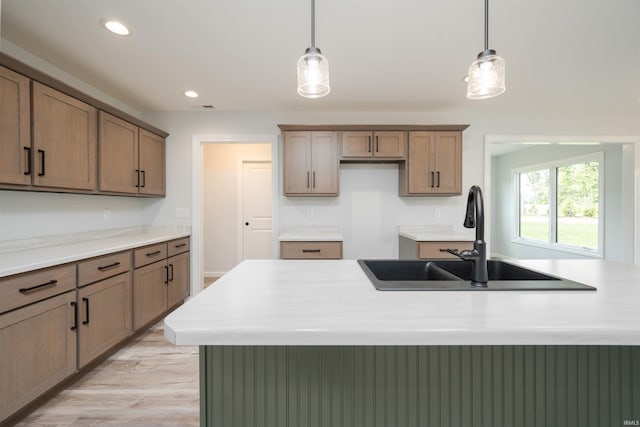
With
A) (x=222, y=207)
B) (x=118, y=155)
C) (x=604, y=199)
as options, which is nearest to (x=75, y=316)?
(x=118, y=155)

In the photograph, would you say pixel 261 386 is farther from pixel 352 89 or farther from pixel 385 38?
pixel 352 89

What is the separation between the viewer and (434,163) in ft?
10.7

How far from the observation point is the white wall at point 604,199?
379 cm

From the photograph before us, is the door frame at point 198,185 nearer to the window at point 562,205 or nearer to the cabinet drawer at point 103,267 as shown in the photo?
the cabinet drawer at point 103,267

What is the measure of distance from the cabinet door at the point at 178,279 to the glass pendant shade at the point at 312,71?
104 inches

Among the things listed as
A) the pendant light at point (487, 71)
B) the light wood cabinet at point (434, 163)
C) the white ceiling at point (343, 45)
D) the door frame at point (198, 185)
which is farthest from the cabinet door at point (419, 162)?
the pendant light at point (487, 71)

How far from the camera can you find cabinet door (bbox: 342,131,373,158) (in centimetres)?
323

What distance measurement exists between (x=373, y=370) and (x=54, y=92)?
273 cm

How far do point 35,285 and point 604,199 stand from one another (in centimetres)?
642

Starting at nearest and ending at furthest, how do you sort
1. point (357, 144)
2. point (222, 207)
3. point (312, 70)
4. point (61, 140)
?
point (312, 70) < point (61, 140) < point (357, 144) < point (222, 207)

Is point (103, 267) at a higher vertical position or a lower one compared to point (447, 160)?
lower

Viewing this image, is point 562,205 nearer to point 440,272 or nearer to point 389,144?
point 389,144

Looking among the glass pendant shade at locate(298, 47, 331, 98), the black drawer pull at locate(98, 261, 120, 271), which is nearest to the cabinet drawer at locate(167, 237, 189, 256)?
the black drawer pull at locate(98, 261, 120, 271)

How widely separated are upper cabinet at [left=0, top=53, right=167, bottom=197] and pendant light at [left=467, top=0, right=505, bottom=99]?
2.59m
